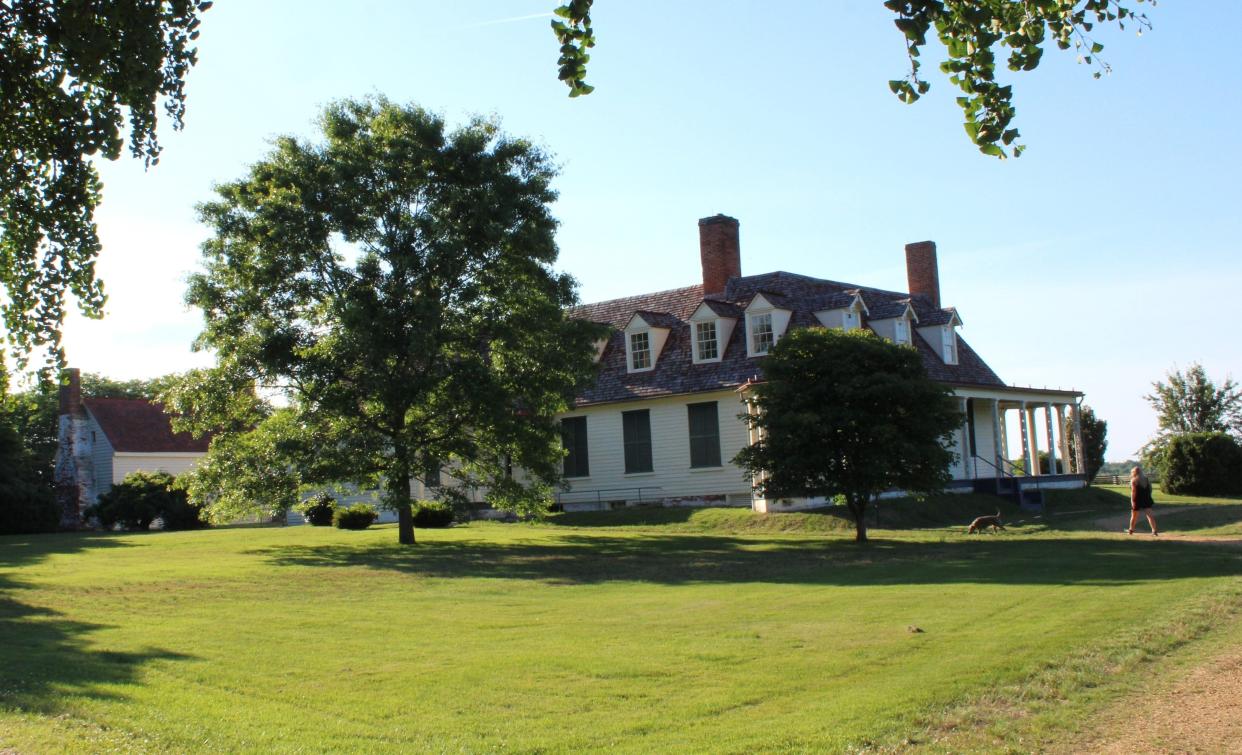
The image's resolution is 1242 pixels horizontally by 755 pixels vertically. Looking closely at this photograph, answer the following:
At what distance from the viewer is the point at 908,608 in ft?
44.8

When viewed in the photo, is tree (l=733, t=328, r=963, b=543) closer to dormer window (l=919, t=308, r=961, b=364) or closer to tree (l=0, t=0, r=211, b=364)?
dormer window (l=919, t=308, r=961, b=364)

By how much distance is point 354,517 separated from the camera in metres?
31.6

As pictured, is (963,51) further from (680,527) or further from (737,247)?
(737,247)

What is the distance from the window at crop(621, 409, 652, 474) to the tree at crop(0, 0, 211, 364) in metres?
25.9

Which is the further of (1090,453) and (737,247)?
(1090,453)

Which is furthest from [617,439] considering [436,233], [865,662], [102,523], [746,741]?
[746,741]

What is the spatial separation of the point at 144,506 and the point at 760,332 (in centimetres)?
2044

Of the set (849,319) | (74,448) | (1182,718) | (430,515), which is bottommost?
(1182,718)

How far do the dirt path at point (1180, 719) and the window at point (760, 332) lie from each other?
→ 24.2 metres

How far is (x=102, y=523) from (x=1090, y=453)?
43309 mm

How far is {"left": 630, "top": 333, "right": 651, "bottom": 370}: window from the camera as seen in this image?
Result: 36469 millimetres

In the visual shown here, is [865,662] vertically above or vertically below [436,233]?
below

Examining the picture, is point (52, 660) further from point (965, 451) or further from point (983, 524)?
point (965, 451)

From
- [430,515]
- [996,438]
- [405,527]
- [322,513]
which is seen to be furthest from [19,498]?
[996,438]
